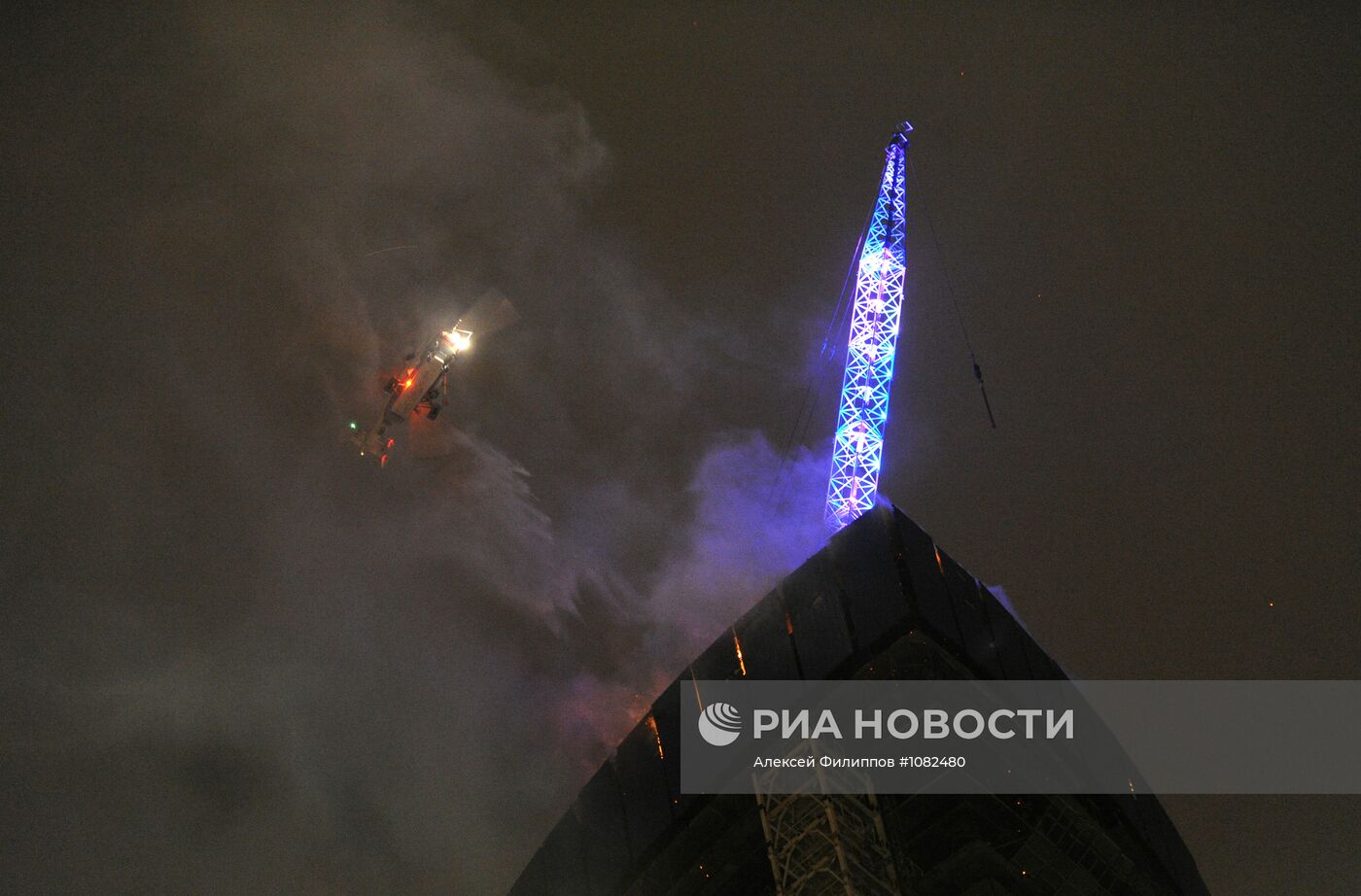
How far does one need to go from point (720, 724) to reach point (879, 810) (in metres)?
4.73

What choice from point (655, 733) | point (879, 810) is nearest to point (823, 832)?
point (879, 810)

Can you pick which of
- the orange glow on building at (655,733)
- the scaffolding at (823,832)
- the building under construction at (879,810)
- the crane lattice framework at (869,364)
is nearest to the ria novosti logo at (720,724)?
the building under construction at (879,810)

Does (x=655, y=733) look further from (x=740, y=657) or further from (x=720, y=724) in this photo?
(x=740, y=657)

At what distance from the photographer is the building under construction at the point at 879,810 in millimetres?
26781

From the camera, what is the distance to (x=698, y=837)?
102 ft

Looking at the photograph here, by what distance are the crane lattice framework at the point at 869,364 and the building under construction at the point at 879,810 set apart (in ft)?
85.9

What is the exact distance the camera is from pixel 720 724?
30047 millimetres

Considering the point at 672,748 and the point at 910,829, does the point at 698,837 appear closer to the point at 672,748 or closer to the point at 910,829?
the point at 672,748

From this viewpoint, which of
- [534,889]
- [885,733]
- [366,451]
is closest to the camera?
[885,733]

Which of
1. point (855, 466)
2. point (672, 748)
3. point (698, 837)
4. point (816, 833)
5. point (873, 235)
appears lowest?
point (816, 833)

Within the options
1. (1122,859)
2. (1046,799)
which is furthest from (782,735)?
(1122,859)

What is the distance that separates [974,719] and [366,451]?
36.9 meters

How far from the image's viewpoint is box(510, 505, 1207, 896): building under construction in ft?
87.9

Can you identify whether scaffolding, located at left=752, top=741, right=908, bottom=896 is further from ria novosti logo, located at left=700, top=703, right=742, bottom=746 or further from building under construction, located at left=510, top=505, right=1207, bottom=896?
ria novosti logo, located at left=700, top=703, right=742, bottom=746
